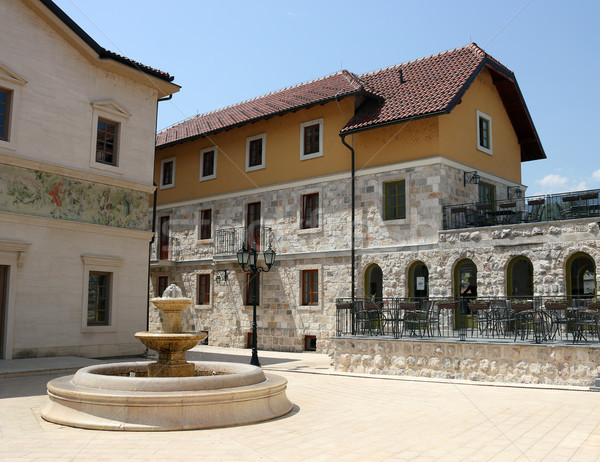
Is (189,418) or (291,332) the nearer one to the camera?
(189,418)

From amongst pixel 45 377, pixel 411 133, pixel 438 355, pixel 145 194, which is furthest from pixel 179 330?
pixel 411 133

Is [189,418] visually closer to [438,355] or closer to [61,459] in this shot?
[61,459]

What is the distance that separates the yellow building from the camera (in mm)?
17984

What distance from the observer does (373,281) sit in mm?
19188

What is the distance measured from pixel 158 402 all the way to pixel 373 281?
41.3 ft

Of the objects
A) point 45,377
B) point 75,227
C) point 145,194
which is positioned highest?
point 145,194

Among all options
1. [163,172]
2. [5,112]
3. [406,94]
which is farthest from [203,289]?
[5,112]

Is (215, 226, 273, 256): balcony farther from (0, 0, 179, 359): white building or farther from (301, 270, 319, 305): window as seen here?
(0, 0, 179, 359): white building

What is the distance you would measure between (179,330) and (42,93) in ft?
29.6

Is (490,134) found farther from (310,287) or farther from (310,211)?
(310,287)

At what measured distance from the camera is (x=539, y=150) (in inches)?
915

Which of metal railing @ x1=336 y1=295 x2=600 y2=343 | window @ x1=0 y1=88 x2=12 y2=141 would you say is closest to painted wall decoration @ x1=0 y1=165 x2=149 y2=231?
window @ x1=0 y1=88 x2=12 y2=141

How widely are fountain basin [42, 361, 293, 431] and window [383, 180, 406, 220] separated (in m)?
11.3

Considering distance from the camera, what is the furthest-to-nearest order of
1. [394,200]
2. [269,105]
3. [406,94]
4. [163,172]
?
[163,172] < [269,105] < [406,94] < [394,200]
